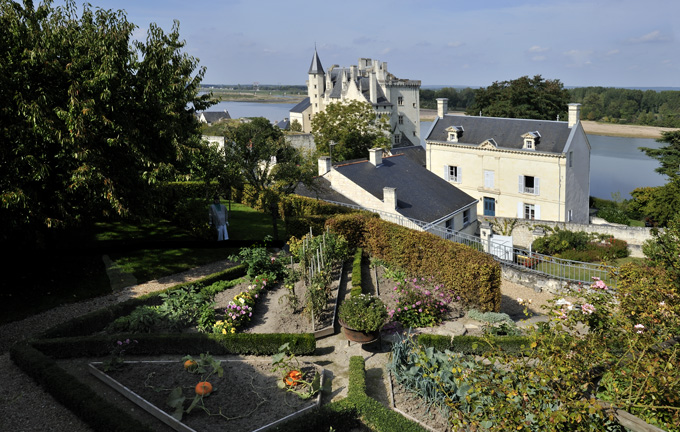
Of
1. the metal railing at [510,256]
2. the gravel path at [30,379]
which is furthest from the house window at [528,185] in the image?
the gravel path at [30,379]

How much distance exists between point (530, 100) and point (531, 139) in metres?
22.5

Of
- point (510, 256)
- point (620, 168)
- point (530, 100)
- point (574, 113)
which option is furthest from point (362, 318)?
point (620, 168)

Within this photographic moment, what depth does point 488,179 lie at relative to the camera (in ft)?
128

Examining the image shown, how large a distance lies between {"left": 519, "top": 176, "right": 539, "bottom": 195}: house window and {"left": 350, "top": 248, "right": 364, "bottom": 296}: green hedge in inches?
880

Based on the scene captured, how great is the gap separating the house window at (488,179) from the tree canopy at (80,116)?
2707 centimetres

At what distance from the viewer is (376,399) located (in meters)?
9.98

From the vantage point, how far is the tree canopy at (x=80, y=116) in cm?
1392

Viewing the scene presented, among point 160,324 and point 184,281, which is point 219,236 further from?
point 160,324

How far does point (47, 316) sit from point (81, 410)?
6122mm

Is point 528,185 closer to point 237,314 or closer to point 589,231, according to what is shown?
point 589,231

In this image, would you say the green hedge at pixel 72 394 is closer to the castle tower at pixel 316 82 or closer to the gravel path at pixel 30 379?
the gravel path at pixel 30 379

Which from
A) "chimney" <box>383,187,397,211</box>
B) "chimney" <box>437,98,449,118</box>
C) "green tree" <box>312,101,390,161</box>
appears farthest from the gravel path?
"chimney" <box>437,98,449,118</box>

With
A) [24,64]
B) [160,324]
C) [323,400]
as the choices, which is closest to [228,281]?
[160,324]

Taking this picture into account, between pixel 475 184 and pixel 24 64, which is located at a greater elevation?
pixel 24 64
